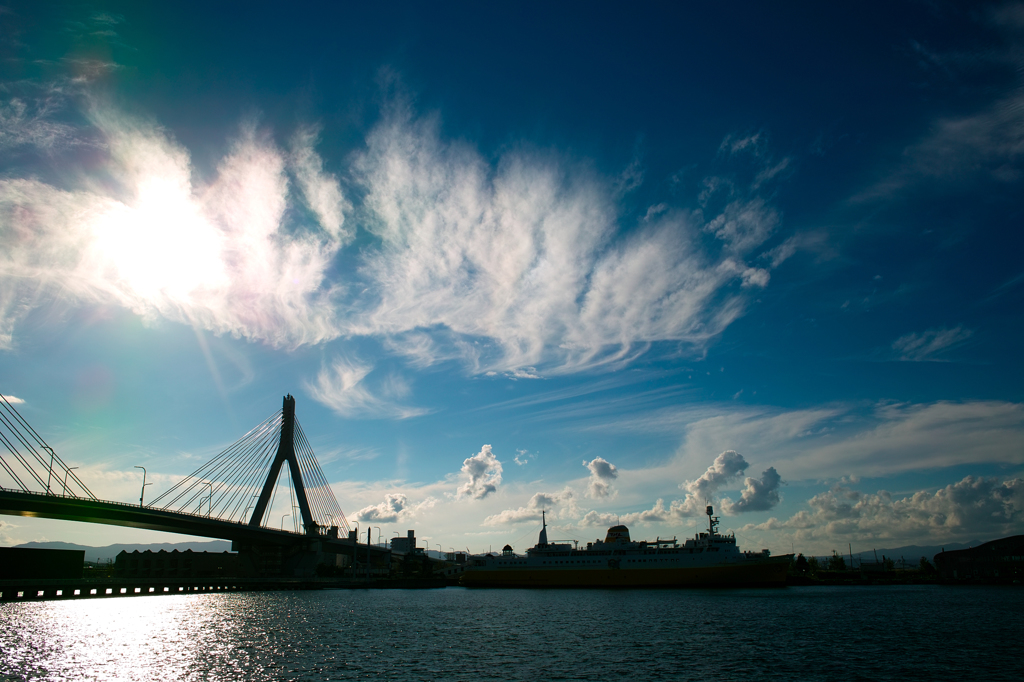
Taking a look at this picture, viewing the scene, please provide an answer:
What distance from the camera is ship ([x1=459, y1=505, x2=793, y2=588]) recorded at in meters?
78.6

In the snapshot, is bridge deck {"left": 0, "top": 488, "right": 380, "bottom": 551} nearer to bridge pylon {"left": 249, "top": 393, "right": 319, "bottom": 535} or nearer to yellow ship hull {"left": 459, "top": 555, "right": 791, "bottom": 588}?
bridge pylon {"left": 249, "top": 393, "right": 319, "bottom": 535}

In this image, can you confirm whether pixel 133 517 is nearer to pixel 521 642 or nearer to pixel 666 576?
pixel 521 642

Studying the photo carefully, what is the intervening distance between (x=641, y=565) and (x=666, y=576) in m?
3.78

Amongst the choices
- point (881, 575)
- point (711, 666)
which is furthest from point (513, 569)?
point (881, 575)

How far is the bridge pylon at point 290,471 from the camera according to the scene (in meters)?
79.1

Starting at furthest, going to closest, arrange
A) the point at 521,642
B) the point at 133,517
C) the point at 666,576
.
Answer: the point at 666,576
the point at 133,517
the point at 521,642

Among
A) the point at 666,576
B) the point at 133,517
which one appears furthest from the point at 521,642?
the point at 133,517

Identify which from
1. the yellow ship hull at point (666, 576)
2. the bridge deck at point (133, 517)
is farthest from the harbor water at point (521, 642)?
the yellow ship hull at point (666, 576)

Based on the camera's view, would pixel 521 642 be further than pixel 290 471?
No

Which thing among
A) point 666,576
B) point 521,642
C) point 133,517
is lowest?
point 666,576

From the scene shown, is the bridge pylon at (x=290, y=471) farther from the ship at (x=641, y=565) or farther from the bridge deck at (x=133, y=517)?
the ship at (x=641, y=565)

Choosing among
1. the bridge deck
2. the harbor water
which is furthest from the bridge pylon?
the harbor water

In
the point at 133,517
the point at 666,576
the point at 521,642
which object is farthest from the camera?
the point at 666,576

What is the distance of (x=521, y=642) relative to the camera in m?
32.3
